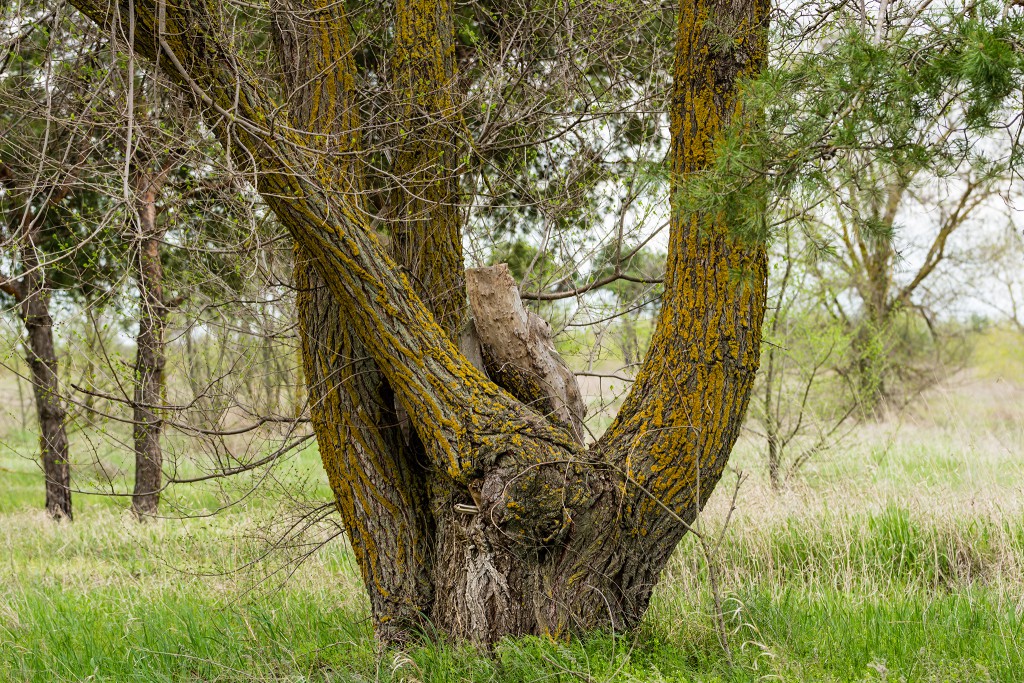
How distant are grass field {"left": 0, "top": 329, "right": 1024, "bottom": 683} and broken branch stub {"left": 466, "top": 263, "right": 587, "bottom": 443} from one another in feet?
3.68

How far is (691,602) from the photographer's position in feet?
14.5

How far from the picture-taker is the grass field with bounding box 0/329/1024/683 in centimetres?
339

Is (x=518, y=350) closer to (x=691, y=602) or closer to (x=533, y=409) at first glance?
(x=533, y=409)

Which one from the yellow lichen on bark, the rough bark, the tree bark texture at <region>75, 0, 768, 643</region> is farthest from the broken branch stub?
the rough bark

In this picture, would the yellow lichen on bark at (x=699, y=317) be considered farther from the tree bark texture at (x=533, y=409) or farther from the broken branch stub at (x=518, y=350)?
the broken branch stub at (x=518, y=350)

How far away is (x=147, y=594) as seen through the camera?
226 inches

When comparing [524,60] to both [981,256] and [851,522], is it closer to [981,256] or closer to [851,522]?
[851,522]

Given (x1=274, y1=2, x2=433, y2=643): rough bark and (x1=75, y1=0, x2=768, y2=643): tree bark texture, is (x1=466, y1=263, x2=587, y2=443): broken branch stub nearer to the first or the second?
(x1=75, y1=0, x2=768, y2=643): tree bark texture

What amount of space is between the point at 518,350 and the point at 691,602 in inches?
68.7

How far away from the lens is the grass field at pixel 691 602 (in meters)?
3.39

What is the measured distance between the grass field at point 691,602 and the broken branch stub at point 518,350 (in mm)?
1121

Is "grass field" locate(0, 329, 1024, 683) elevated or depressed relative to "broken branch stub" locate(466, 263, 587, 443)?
depressed

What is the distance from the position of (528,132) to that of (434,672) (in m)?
3.07

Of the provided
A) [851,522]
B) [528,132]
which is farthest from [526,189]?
[851,522]
